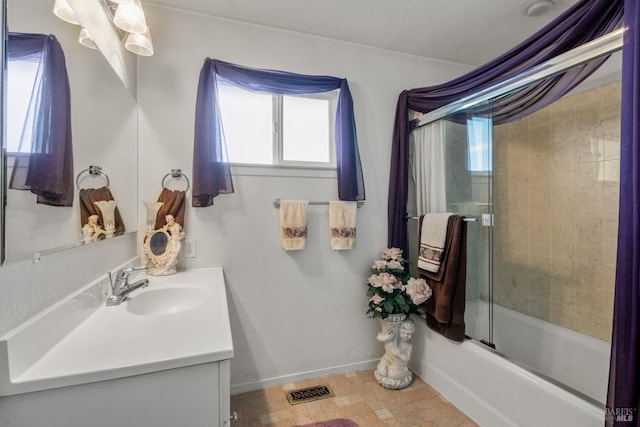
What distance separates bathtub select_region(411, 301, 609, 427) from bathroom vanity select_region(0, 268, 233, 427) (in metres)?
1.46

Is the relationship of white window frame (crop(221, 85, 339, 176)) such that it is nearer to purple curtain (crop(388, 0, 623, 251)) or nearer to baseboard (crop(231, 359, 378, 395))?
purple curtain (crop(388, 0, 623, 251))

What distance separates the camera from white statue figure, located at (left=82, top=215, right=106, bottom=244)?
1205 mm

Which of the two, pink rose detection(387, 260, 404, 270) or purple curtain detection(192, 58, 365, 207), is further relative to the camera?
pink rose detection(387, 260, 404, 270)

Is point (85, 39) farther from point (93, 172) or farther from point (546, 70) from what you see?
point (546, 70)

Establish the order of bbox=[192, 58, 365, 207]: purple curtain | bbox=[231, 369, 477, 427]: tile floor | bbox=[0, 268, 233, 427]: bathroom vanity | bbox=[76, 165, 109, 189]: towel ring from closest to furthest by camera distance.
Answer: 1. bbox=[0, 268, 233, 427]: bathroom vanity
2. bbox=[76, 165, 109, 189]: towel ring
3. bbox=[231, 369, 477, 427]: tile floor
4. bbox=[192, 58, 365, 207]: purple curtain

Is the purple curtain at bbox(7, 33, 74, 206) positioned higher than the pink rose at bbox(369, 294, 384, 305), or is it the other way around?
the purple curtain at bbox(7, 33, 74, 206)

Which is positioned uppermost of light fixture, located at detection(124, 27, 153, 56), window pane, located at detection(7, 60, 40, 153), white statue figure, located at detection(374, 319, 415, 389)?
light fixture, located at detection(124, 27, 153, 56)

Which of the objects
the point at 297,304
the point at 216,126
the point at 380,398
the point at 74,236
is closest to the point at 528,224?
the point at 380,398

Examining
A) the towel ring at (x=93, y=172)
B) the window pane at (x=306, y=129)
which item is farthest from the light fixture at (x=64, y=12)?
the window pane at (x=306, y=129)

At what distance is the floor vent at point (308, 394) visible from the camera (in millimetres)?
1920

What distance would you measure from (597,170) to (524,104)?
79 cm

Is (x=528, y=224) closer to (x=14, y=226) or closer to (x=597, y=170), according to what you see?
(x=597, y=170)

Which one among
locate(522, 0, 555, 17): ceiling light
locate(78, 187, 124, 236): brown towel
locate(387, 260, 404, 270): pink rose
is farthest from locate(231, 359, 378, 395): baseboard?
locate(522, 0, 555, 17): ceiling light

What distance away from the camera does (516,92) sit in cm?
171
